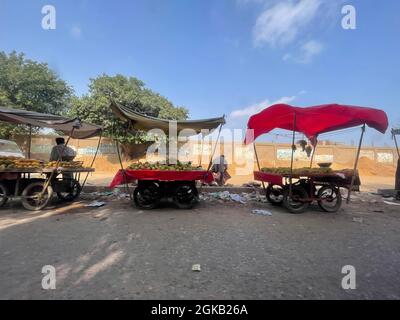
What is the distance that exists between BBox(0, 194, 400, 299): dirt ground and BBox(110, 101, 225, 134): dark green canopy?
248 cm

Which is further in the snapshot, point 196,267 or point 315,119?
point 315,119

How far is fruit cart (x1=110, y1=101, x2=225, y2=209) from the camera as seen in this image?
6.86m

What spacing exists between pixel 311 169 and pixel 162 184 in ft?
13.9

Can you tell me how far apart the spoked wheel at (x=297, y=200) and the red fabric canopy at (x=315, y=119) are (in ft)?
5.86

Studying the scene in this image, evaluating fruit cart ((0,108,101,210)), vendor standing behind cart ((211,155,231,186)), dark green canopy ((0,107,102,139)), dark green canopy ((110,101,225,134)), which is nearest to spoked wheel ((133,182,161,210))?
dark green canopy ((110,101,225,134))

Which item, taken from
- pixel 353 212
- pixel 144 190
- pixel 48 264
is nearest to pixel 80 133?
pixel 144 190

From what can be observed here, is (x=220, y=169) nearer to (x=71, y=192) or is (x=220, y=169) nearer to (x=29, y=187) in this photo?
(x=71, y=192)

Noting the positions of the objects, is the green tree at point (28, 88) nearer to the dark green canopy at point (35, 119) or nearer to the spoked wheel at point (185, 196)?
the dark green canopy at point (35, 119)

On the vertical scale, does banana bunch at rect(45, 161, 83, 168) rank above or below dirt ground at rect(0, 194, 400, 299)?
above

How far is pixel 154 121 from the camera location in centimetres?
740

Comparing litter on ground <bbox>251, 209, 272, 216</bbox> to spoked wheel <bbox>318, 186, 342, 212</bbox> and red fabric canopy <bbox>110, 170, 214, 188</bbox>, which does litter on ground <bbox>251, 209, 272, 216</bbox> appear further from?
red fabric canopy <bbox>110, 170, 214, 188</bbox>

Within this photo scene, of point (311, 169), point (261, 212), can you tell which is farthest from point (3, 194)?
point (311, 169)

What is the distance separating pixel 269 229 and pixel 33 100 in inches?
908

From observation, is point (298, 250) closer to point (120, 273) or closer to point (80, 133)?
point (120, 273)
